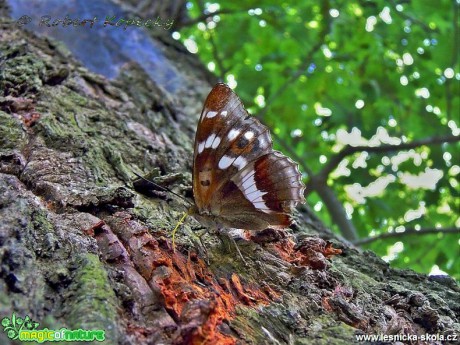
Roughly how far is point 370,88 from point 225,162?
8.94ft

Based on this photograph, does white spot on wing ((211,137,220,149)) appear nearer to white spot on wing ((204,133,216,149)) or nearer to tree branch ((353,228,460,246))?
white spot on wing ((204,133,216,149))

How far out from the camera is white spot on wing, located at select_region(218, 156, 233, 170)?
2.29 meters

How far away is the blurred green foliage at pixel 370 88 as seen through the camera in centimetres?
447

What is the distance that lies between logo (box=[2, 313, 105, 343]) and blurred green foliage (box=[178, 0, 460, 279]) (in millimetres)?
3141

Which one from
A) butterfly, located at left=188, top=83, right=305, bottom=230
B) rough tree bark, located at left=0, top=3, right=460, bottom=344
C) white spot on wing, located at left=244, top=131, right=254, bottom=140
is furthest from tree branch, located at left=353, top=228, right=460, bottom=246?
white spot on wing, located at left=244, top=131, right=254, bottom=140

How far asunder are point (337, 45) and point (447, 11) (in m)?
1.09

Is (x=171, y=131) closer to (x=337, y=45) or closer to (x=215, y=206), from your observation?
(x=215, y=206)

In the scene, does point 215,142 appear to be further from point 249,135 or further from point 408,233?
point 408,233

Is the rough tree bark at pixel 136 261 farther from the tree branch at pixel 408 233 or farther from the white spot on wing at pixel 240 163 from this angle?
the tree branch at pixel 408 233

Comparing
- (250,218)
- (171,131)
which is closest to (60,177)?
(250,218)

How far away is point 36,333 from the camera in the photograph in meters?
1.25

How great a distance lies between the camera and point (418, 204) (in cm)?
518

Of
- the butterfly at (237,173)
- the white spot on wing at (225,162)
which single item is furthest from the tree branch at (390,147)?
the white spot on wing at (225,162)

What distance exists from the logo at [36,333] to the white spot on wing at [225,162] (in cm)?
112
